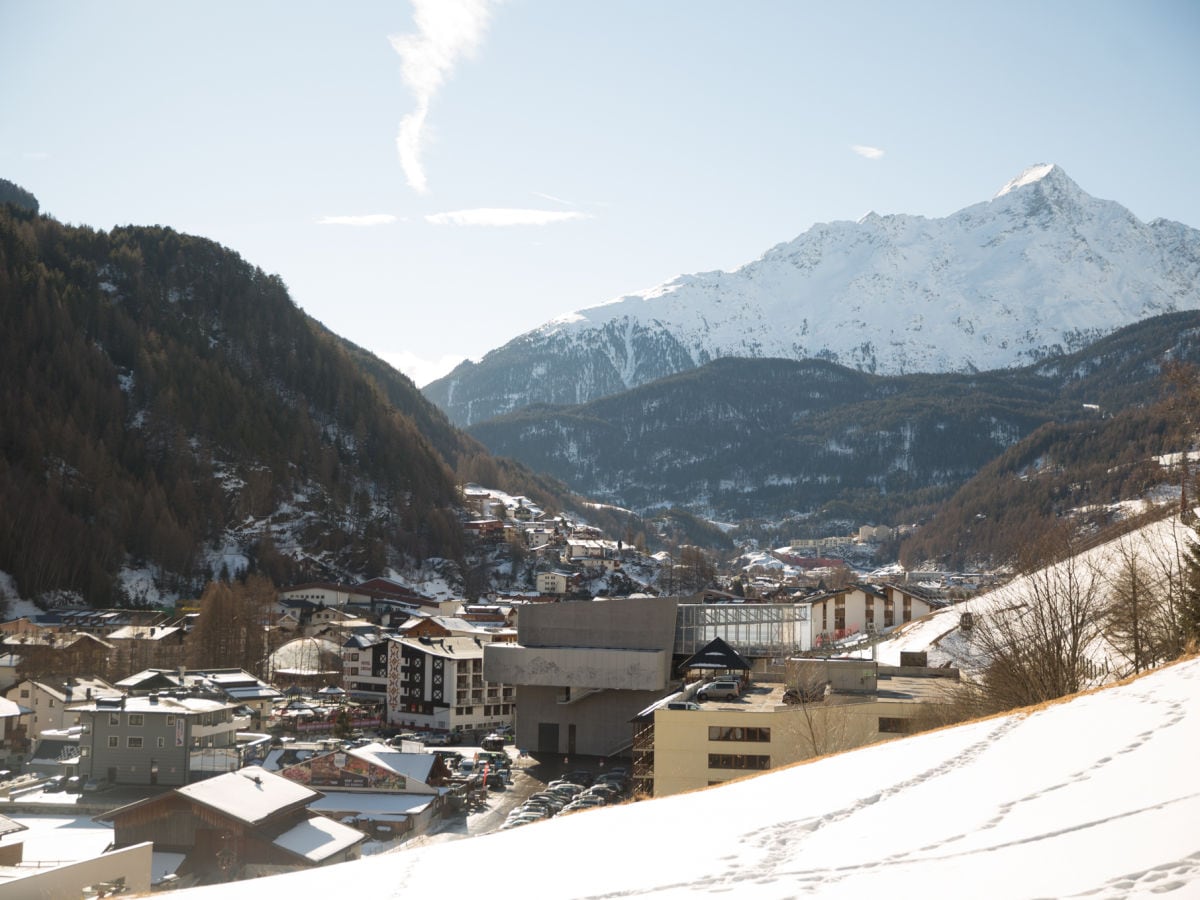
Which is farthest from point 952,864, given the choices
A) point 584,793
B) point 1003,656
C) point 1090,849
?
point 584,793

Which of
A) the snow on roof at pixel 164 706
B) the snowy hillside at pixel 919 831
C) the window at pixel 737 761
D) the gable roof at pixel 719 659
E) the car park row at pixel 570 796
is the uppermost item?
the snowy hillside at pixel 919 831

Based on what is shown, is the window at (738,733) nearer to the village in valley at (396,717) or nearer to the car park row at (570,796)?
the village in valley at (396,717)

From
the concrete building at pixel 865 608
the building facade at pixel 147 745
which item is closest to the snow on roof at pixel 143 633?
the building facade at pixel 147 745

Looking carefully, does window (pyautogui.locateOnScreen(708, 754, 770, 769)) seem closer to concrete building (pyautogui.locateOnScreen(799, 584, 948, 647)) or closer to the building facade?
the building facade

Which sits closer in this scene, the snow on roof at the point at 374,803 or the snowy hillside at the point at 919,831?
the snowy hillside at the point at 919,831

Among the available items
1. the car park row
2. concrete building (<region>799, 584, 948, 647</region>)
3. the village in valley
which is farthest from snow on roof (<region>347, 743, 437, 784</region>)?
concrete building (<region>799, 584, 948, 647</region>)

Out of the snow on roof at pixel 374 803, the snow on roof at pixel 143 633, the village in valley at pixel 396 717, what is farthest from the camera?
the snow on roof at pixel 143 633
